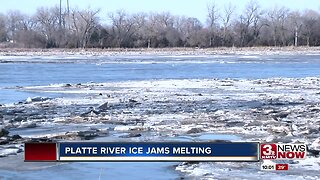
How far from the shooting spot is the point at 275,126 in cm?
1355

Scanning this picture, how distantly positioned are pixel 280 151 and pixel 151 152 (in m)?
1.07

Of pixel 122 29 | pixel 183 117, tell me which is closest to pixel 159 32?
pixel 122 29

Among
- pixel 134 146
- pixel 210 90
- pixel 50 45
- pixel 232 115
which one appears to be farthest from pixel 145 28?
pixel 134 146

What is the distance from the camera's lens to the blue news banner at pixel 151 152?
546cm

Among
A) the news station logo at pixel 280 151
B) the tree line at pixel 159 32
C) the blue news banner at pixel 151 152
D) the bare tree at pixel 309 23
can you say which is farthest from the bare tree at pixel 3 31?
the news station logo at pixel 280 151

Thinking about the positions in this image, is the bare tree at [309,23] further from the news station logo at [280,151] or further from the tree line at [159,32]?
the news station logo at [280,151]

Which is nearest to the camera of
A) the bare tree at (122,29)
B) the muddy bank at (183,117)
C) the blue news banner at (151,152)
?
the blue news banner at (151,152)

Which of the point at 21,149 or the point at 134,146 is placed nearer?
the point at 134,146

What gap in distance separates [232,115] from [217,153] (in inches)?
415

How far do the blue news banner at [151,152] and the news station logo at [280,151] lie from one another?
0.28 feet

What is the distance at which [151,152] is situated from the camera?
5484mm

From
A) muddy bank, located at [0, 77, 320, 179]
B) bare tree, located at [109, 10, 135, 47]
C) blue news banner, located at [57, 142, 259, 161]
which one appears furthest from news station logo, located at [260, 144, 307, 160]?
bare tree, located at [109, 10, 135, 47]

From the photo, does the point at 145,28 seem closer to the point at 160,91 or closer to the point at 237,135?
the point at 160,91

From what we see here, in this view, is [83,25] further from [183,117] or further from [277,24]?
[183,117]
